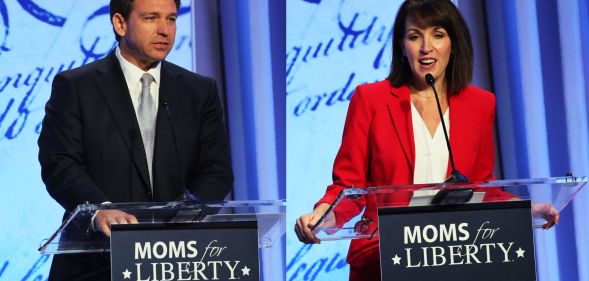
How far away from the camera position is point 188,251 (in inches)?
76.6

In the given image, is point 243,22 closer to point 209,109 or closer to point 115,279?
point 209,109

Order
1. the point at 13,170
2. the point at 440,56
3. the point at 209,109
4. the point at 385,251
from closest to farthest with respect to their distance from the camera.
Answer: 1. the point at 385,251
2. the point at 440,56
3. the point at 209,109
4. the point at 13,170

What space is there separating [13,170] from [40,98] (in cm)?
30

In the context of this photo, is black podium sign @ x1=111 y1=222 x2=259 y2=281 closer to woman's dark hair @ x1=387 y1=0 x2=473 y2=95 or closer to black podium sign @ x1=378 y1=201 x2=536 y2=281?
black podium sign @ x1=378 y1=201 x2=536 y2=281

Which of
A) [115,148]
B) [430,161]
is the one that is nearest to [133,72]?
[115,148]

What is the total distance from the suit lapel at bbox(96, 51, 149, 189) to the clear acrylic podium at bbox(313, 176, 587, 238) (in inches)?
24.8

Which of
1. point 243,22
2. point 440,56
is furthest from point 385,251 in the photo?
point 243,22

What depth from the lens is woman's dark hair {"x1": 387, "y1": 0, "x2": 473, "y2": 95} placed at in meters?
2.58

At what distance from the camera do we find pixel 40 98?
12.7ft

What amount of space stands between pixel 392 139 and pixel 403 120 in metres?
0.06

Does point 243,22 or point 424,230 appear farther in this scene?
point 243,22

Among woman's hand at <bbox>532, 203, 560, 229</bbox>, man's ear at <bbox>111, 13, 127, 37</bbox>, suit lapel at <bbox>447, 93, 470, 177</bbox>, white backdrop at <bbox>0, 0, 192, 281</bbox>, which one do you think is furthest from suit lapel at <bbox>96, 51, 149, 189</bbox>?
white backdrop at <bbox>0, 0, 192, 281</bbox>

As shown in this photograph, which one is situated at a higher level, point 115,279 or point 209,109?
point 209,109

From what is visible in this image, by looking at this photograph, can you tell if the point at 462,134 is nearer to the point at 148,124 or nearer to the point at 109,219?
the point at 148,124
